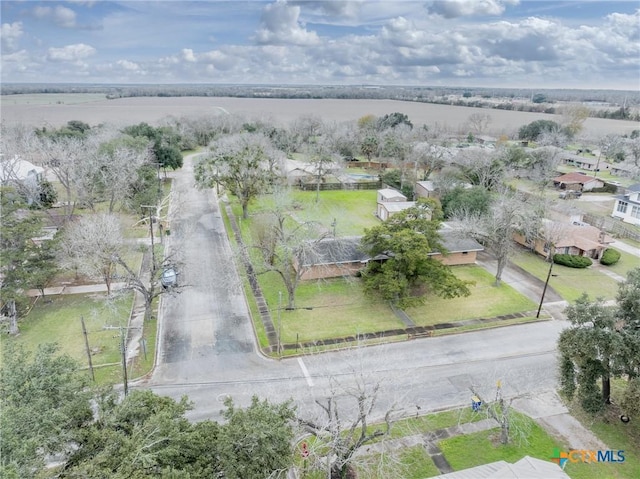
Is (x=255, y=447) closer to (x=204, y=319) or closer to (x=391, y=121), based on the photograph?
(x=204, y=319)

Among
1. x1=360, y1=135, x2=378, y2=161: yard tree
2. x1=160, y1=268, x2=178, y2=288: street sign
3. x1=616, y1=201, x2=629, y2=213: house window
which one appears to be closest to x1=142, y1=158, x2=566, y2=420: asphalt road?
x1=160, y1=268, x2=178, y2=288: street sign

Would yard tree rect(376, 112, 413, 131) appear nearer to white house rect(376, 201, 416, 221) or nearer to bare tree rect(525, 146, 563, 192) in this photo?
bare tree rect(525, 146, 563, 192)

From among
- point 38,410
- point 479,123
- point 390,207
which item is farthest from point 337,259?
point 479,123

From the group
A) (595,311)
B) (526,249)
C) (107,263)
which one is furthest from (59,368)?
(526,249)

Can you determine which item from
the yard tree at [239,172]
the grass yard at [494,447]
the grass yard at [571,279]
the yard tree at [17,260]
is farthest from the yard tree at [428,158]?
the yard tree at [17,260]

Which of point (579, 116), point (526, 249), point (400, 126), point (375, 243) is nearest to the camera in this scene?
point (375, 243)

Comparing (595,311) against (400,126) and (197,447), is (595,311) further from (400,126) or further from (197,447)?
(400,126)
